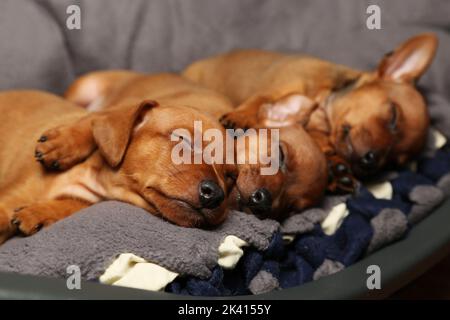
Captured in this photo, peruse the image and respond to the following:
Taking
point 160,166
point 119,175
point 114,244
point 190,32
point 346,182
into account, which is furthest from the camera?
point 190,32

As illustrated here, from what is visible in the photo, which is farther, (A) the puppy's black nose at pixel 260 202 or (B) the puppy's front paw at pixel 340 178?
(B) the puppy's front paw at pixel 340 178

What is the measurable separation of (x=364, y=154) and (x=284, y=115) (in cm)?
46

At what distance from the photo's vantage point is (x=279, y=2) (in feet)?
15.5

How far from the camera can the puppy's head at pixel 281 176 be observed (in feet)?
9.01

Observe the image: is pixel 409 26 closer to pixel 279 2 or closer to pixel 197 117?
pixel 279 2

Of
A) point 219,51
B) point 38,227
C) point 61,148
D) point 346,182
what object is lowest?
point 346,182

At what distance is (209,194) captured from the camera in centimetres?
240

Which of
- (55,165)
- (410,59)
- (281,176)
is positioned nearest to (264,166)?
(281,176)

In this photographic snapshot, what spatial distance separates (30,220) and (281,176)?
1.06 meters

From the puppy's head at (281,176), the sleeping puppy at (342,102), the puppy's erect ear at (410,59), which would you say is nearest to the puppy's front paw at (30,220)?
the puppy's head at (281,176)

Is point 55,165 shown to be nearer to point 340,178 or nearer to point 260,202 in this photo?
point 260,202

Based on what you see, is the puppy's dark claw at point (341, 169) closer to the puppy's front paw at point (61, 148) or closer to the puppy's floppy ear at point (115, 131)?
the puppy's floppy ear at point (115, 131)

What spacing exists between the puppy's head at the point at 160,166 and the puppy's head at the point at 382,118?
1029mm

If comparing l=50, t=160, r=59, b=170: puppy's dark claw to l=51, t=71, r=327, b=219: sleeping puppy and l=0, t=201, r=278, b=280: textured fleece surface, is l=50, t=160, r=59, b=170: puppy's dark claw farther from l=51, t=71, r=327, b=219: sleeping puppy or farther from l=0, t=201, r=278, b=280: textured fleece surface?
l=0, t=201, r=278, b=280: textured fleece surface
